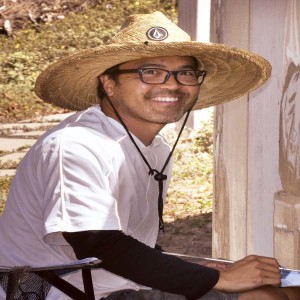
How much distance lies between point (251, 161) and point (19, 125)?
5.96 m

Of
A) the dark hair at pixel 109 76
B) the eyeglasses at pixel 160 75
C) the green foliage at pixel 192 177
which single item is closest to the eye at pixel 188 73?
the eyeglasses at pixel 160 75

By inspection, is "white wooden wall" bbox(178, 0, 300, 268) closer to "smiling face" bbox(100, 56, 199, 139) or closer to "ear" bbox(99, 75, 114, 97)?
"smiling face" bbox(100, 56, 199, 139)

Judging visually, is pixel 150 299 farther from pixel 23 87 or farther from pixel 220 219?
pixel 23 87

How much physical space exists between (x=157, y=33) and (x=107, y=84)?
0.27 m

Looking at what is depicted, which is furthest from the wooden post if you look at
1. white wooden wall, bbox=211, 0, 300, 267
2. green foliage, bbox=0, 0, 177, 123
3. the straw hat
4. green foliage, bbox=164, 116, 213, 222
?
green foliage, bbox=0, 0, 177, 123

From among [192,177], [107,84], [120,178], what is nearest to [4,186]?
[192,177]

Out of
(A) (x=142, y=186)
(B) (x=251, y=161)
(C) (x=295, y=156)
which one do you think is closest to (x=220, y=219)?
(B) (x=251, y=161)

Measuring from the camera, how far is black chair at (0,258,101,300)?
9.12ft

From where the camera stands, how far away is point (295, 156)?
4.27 m

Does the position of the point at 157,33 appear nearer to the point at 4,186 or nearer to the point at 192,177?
the point at 4,186

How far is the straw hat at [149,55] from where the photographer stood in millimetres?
3354

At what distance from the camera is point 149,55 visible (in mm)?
3367

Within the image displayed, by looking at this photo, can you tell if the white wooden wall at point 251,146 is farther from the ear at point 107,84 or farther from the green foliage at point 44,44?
the green foliage at point 44,44

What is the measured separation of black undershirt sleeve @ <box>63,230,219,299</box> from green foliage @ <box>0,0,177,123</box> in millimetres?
7800
